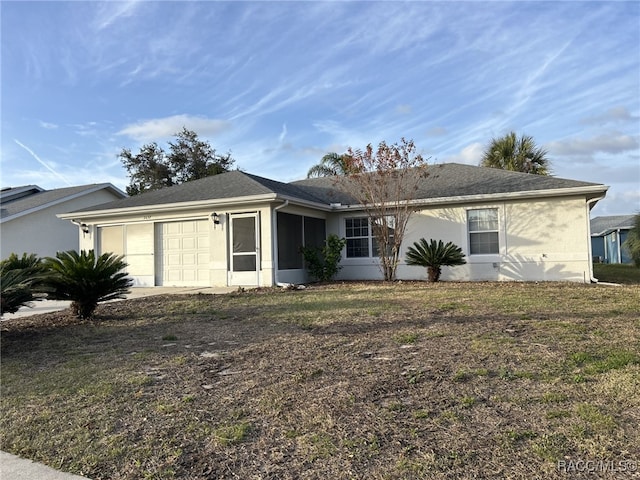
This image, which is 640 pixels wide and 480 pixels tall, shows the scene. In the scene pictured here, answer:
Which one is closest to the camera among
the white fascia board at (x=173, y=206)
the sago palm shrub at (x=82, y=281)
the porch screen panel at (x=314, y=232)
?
the sago palm shrub at (x=82, y=281)

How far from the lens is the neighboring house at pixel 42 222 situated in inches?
740

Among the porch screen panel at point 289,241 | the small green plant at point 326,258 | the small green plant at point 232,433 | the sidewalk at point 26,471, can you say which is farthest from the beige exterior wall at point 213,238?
the sidewalk at point 26,471

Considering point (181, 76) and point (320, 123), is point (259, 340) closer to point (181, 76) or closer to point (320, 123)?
point (181, 76)

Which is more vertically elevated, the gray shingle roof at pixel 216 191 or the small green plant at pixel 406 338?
the gray shingle roof at pixel 216 191

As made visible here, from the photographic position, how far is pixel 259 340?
5.90m

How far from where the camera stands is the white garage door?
1404cm

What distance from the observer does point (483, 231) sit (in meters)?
13.7

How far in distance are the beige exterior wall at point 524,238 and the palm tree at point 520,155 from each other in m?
7.39

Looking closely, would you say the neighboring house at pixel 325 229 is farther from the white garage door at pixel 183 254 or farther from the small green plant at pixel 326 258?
the small green plant at pixel 326 258

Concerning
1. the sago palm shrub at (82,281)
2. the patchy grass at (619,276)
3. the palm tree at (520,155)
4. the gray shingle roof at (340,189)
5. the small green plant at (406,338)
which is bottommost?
the small green plant at (406,338)

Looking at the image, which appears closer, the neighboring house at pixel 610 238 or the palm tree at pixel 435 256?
the palm tree at pixel 435 256

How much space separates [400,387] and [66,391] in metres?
3.09

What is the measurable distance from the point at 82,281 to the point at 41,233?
47.1 ft

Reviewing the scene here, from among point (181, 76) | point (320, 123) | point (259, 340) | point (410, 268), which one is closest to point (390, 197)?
point (410, 268)
